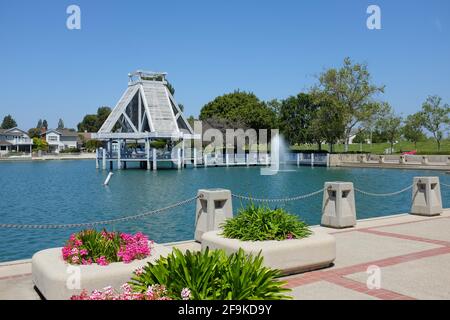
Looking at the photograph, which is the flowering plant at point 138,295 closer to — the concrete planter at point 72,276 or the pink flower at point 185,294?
the pink flower at point 185,294

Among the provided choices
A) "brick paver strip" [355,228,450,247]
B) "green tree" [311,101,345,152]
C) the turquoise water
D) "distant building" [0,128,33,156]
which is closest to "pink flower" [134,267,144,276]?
"brick paver strip" [355,228,450,247]

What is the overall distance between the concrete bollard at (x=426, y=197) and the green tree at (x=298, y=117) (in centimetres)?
6405

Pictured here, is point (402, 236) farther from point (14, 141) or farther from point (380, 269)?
point (14, 141)

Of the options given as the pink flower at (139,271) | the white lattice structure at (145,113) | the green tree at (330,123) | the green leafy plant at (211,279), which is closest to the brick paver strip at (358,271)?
the green leafy plant at (211,279)

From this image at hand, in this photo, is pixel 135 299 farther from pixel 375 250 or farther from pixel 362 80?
pixel 362 80

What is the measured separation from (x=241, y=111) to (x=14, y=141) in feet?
226

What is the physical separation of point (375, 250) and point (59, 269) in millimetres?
6714

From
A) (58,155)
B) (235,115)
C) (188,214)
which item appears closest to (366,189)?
(188,214)

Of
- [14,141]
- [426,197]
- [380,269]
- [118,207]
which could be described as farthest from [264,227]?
[14,141]

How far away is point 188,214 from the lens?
2084 centimetres

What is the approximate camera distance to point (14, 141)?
120 m

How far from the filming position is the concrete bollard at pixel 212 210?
35.8 ft

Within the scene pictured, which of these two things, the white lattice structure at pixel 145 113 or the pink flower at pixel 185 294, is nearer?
the pink flower at pixel 185 294
